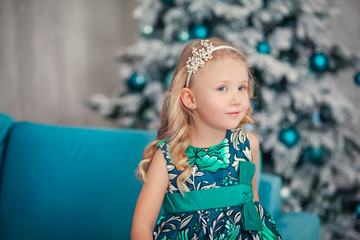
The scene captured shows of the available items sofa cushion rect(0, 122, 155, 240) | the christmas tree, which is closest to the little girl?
sofa cushion rect(0, 122, 155, 240)

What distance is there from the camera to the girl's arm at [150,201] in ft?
2.97

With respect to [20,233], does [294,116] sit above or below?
above

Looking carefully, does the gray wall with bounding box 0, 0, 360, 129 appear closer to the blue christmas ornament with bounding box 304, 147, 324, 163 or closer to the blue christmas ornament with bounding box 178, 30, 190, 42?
the blue christmas ornament with bounding box 304, 147, 324, 163

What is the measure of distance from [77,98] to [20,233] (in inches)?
94.9

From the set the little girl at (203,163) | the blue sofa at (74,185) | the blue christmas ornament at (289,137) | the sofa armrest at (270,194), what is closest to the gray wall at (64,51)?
the blue christmas ornament at (289,137)

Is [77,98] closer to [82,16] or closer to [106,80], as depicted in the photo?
[106,80]

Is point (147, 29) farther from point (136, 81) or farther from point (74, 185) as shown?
→ point (74, 185)

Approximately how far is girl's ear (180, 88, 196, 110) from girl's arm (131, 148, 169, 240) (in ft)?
0.50

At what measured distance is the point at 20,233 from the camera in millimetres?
1522

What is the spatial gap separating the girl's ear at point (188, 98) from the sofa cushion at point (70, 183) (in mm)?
442

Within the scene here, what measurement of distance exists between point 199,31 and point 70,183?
1.09 metres

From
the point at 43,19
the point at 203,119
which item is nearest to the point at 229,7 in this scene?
the point at 203,119

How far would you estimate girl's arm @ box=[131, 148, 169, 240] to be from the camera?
0.91 m

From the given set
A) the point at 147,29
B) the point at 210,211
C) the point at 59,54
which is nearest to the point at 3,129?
the point at 147,29
